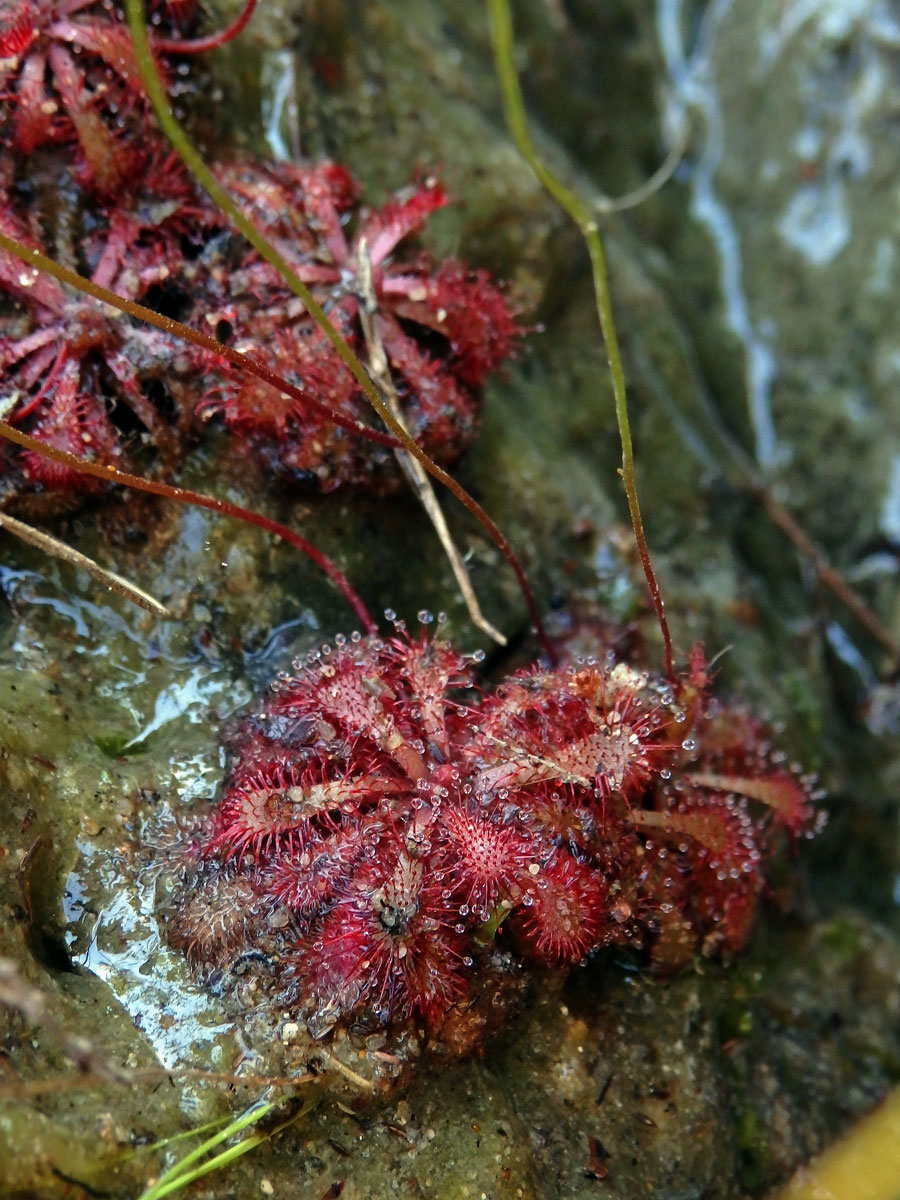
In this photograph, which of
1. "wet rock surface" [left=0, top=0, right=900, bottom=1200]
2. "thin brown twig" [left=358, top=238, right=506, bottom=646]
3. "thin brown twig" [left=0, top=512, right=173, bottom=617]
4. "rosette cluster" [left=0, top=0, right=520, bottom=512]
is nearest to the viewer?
"wet rock surface" [left=0, top=0, right=900, bottom=1200]

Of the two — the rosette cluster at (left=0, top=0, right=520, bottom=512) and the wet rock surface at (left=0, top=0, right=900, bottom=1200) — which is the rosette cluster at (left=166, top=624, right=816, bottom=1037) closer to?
the wet rock surface at (left=0, top=0, right=900, bottom=1200)

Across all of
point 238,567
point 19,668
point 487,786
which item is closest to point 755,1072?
point 487,786

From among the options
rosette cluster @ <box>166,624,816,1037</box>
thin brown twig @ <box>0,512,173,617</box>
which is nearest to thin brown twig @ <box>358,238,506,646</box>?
rosette cluster @ <box>166,624,816,1037</box>

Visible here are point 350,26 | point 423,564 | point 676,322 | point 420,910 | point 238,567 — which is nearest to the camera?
point 420,910

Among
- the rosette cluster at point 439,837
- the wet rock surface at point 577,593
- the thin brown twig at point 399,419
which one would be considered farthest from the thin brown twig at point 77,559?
the thin brown twig at point 399,419

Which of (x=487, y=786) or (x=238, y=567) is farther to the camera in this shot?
(x=238, y=567)

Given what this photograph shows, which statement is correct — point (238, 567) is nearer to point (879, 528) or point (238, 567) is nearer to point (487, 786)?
point (487, 786)

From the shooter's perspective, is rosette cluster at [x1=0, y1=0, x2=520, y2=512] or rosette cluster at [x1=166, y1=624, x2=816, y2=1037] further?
rosette cluster at [x1=0, y1=0, x2=520, y2=512]
